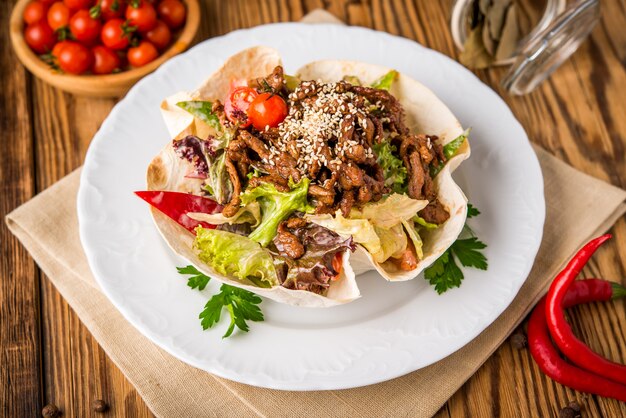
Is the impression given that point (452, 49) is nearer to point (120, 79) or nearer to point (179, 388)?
point (120, 79)

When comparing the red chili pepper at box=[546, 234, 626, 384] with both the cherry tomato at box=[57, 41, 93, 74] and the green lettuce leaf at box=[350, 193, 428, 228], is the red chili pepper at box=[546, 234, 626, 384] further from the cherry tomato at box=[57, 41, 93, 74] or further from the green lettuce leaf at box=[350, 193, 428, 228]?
the cherry tomato at box=[57, 41, 93, 74]

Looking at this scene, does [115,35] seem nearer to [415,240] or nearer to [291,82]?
[291,82]

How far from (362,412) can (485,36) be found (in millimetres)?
2812

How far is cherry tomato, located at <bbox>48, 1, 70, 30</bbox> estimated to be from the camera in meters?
4.82

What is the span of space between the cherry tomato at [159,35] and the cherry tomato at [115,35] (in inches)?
6.3

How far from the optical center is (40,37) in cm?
478

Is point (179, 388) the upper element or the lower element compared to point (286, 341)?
lower

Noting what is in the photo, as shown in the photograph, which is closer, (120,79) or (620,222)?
(620,222)

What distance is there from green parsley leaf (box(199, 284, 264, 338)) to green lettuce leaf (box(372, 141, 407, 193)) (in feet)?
3.18

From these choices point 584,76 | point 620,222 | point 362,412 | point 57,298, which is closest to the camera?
point 362,412

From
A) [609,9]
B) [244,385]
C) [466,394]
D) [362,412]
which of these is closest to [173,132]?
[244,385]

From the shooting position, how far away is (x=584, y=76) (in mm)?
4984

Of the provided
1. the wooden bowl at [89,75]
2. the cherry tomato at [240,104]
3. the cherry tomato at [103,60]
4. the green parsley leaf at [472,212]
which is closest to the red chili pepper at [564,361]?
the green parsley leaf at [472,212]

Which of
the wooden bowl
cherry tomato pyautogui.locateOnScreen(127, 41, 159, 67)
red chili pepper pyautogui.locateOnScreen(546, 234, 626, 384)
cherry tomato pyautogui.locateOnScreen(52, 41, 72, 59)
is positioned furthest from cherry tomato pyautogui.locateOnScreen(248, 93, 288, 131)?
cherry tomato pyautogui.locateOnScreen(52, 41, 72, 59)
